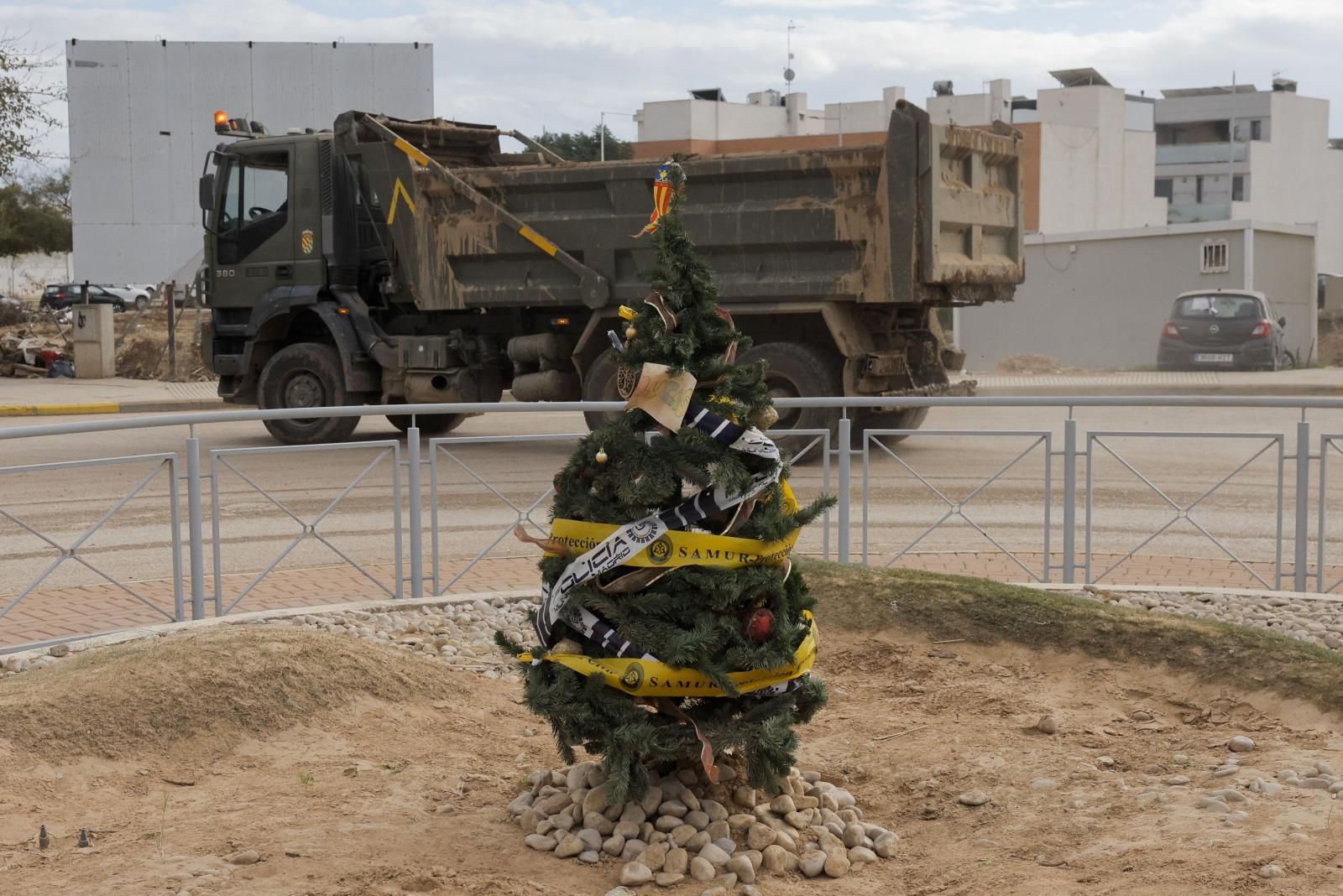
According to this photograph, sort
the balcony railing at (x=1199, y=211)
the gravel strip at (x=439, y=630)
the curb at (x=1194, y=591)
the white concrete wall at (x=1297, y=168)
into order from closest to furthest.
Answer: the gravel strip at (x=439, y=630) < the curb at (x=1194, y=591) < the white concrete wall at (x=1297, y=168) < the balcony railing at (x=1199, y=211)

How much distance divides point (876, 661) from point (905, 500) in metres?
3.85

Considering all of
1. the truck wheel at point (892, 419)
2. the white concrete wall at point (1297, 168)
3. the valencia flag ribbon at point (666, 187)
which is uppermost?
the white concrete wall at point (1297, 168)

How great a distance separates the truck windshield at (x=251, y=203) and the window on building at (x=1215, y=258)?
18.6 m

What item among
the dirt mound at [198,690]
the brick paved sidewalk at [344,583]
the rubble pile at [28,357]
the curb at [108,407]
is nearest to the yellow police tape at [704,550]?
the dirt mound at [198,690]

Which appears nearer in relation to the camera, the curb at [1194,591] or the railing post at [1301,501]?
the curb at [1194,591]

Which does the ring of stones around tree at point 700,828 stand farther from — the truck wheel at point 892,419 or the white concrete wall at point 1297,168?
the white concrete wall at point 1297,168

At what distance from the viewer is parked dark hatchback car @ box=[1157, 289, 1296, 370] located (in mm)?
24359

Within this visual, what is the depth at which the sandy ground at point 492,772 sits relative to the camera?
4.39 m

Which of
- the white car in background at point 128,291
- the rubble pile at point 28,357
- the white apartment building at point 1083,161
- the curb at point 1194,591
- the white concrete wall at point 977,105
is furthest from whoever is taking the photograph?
the white concrete wall at point 977,105

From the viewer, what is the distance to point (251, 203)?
15.5 meters

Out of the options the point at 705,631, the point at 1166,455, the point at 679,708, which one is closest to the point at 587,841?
the point at 679,708

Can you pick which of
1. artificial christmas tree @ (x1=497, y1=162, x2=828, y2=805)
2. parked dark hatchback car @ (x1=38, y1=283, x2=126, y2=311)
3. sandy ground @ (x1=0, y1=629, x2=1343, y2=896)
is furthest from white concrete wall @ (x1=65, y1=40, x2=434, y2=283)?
artificial christmas tree @ (x1=497, y1=162, x2=828, y2=805)

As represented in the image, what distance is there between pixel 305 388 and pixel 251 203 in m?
2.05

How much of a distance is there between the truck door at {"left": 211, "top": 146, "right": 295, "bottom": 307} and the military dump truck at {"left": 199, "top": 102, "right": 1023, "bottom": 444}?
0.02m
